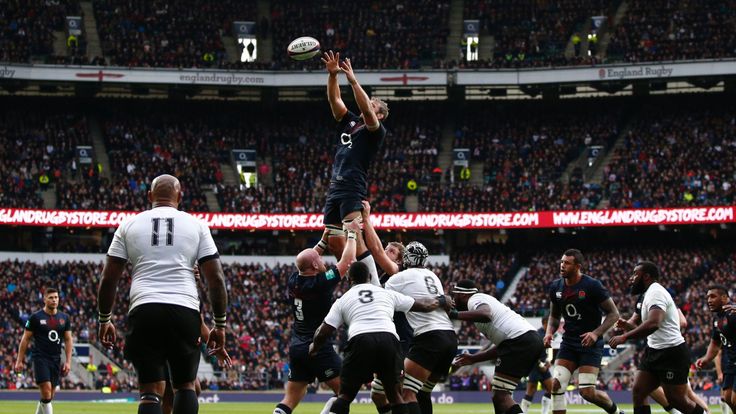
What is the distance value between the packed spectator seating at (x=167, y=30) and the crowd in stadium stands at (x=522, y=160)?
48.3 feet

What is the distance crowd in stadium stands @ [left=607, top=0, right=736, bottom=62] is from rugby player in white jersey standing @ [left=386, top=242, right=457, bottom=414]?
43.5 m

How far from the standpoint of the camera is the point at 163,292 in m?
9.30

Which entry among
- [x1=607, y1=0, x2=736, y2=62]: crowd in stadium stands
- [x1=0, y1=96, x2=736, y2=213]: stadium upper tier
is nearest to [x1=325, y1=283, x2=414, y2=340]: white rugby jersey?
[x1=0, y1=96, x2=736, y2=213]: stadium upper tier

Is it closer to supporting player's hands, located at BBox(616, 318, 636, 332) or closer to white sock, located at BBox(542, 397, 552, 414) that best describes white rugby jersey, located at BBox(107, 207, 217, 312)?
supporting player's hands, located at BBox(616, 318, 636, 332)

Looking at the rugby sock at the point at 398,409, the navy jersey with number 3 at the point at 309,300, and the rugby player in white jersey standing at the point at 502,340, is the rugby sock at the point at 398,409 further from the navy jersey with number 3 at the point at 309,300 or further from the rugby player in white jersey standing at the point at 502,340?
the navy jersey with number 3 at the point at 309,300

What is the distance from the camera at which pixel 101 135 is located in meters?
56.7

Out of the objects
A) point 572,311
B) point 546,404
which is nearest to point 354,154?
point 572,311

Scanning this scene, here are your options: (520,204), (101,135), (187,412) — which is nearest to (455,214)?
(520,204)

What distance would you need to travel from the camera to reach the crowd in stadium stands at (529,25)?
5609cm

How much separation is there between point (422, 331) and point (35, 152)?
1792 inches

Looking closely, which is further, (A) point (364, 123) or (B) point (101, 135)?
(B) point (101, 135)

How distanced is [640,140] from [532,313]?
15231 mm

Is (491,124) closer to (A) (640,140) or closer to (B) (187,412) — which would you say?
(A) (640,140)

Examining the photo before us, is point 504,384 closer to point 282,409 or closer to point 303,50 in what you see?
point 282,409
